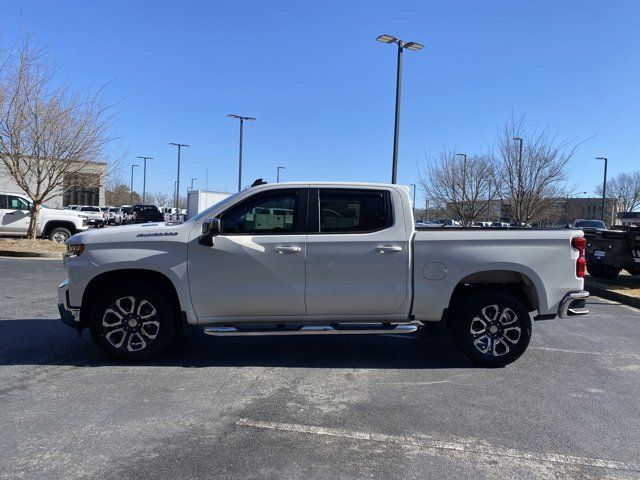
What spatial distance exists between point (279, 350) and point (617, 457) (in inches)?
146

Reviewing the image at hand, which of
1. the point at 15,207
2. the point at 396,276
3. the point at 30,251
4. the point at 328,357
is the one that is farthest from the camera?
the point at 15,207

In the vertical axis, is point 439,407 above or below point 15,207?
below

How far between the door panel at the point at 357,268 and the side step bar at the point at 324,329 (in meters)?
0.14

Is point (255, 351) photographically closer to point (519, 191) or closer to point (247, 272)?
point (247, 272)

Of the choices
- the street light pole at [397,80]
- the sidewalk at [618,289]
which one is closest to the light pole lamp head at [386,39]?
the street light pole at [397,80]

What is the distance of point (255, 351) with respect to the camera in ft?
20.7

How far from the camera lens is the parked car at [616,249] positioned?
12.4 m

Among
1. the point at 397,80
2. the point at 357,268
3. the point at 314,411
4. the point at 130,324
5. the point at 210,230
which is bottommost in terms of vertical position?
the point at 314,411

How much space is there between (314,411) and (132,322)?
2275mm

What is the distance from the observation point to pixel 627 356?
652cm

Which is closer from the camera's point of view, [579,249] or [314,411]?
[314,411]

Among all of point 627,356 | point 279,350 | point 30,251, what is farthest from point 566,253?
point 30,251

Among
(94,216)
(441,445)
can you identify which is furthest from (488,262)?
(94,216)

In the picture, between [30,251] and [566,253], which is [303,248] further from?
[30,251]
